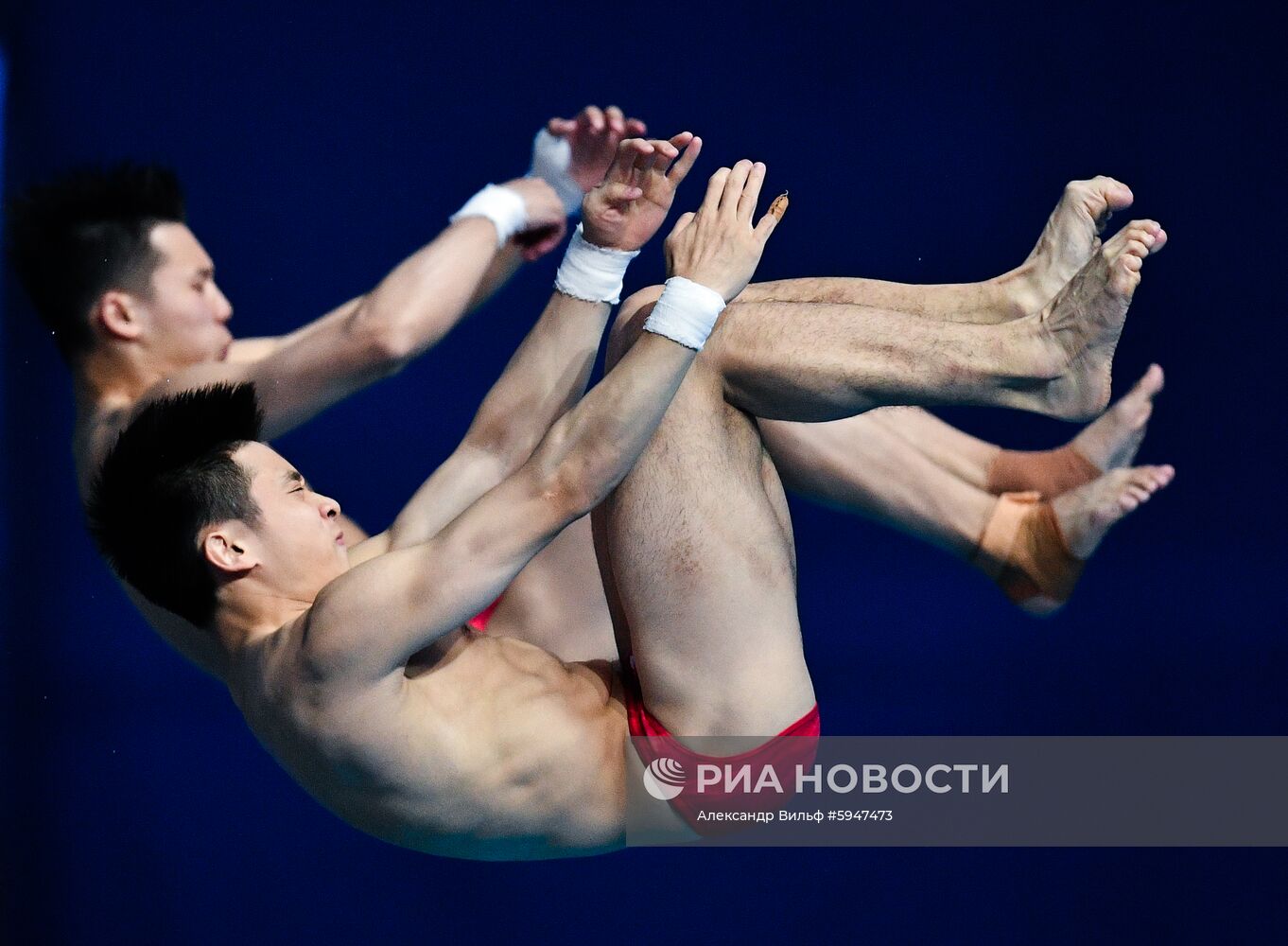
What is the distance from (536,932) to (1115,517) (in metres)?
1.66

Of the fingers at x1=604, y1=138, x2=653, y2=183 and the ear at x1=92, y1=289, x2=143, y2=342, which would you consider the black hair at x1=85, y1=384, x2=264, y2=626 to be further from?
the fingers at x1=604, y1=138, x2=653, y2=183

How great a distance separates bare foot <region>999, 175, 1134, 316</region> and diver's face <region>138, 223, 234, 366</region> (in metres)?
1.19

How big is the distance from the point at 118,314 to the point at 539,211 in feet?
2.18

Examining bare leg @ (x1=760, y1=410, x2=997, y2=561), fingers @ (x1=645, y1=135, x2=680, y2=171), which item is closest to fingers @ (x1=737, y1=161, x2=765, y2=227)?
fingers @ (x1=645, y1=135, x2=680, y2=171)

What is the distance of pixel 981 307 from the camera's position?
221 centimetres

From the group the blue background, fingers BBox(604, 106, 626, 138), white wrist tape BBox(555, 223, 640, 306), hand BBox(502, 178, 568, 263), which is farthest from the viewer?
the blue background

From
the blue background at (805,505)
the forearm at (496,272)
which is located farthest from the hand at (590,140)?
the blue background at (805,505)

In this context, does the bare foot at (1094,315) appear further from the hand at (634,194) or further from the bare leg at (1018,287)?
the hand at (634,194)

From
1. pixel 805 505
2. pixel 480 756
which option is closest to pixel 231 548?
pixel 480 756

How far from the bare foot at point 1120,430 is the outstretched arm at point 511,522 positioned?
0.83 m

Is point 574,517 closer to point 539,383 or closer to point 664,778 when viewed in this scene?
point 539,383

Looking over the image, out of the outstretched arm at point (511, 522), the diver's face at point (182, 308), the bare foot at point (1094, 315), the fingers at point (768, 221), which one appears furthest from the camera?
the diver's face at point (182, 308)

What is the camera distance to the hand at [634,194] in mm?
1848

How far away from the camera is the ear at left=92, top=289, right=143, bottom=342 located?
7.60 feet
